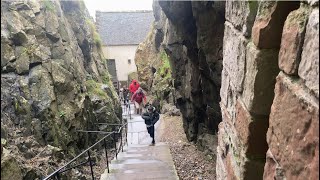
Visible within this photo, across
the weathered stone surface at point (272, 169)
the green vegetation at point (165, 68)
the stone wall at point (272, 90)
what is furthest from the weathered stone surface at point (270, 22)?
the green vegetation at point (165, 68)

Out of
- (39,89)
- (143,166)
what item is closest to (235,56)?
(143,166)

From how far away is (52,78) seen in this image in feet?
32.3

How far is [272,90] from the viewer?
181 centimetres

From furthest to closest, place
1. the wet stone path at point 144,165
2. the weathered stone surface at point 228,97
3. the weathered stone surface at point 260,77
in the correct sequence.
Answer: the wet stone path at point 144,165 < the weathered stone surface at point 228,97 < the weathered stone surface at point 260,77

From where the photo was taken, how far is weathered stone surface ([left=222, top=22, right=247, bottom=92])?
2.03 metres

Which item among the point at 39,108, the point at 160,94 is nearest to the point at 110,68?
the point at 160,94

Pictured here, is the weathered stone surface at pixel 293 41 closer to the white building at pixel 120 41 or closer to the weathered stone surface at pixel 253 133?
the weathered stone surface at pixel 253 133

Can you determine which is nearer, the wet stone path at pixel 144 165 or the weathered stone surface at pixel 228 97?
the weathered stone surface at pixel 228 97

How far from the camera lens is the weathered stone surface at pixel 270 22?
5.31 ft

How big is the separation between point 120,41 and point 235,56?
33.0 metres

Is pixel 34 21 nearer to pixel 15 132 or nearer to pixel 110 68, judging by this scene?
pixel 15 132

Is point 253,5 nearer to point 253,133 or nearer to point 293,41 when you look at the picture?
point 293,41

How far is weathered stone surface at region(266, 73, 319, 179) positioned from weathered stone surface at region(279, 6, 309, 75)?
0.21 ft

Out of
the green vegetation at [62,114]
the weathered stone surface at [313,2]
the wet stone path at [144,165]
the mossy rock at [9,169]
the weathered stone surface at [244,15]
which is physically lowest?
the wet stone path at [144,165]
